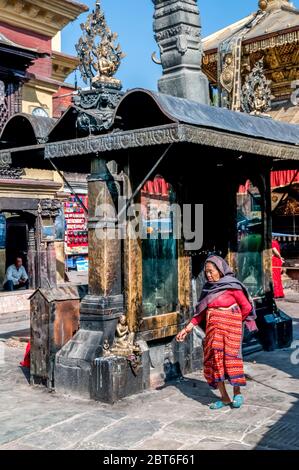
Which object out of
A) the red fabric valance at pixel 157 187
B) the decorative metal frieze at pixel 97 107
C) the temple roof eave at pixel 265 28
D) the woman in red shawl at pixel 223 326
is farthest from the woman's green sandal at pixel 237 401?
the temple roof eave at pixel 265 28

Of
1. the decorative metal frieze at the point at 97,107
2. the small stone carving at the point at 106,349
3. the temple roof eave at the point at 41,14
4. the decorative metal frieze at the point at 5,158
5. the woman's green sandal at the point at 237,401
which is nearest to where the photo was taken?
the woman's green sandal at the point at 237,401

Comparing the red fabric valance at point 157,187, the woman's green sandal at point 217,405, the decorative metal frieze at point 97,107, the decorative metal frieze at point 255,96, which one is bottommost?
the woman's green sandal at point 217,405

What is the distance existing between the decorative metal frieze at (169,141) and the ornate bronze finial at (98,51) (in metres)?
0.85

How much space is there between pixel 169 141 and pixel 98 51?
7.69 feet

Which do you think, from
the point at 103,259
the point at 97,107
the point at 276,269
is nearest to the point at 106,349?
the point at 103,259

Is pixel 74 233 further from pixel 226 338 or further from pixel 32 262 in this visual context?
pixel 226 338

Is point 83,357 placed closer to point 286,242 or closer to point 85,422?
point 85,422

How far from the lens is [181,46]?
862cm

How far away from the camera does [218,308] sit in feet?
21.2

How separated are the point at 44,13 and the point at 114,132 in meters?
15.2

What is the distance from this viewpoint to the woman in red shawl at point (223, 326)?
6367mm

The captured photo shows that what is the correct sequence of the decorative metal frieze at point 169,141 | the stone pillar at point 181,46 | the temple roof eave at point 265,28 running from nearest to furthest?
the decorative metal frieze at point 169,141, the stone pillar at point 181,46, the temple roof eave at point 265,28

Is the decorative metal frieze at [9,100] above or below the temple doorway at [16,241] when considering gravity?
above

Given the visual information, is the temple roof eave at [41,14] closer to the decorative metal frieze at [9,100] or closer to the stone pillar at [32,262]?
the decorative metal frieze at [9,100]
